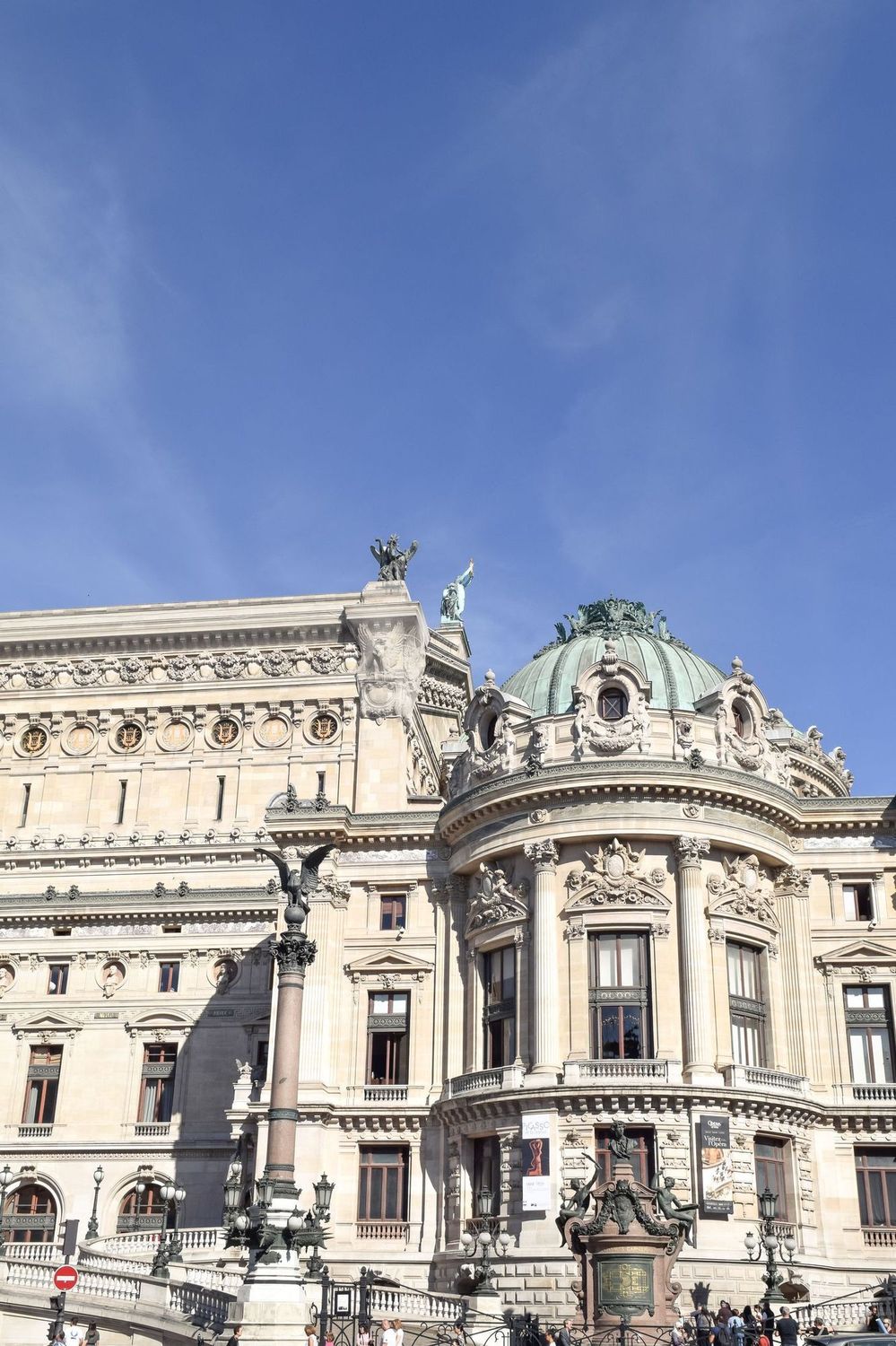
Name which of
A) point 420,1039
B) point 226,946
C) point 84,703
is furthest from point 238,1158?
point 84,703

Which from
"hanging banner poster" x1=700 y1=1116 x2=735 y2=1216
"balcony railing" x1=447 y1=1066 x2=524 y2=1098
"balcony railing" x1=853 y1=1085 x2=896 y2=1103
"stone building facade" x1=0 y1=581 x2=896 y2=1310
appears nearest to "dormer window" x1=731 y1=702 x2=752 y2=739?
"stone building facade" x1=0 y1=581 x2=896 y2=1310

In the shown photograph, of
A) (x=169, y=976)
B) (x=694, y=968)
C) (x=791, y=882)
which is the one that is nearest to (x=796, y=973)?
(x=791, y=882)

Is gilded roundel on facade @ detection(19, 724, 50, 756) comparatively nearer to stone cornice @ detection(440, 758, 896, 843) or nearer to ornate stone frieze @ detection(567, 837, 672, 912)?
stone cornice @ detection(440, 758, 896, 843)

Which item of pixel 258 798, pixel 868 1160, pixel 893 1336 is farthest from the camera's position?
pixel 258 798

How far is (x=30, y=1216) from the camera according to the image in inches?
2402

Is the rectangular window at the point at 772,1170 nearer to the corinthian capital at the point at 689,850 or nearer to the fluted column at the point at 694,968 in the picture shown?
the fluted column at the point at 694,968

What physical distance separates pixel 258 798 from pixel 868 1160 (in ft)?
108

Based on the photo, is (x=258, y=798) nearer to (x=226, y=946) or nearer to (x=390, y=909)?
(x=226, y=946)

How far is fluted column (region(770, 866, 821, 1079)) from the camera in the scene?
5047 cm

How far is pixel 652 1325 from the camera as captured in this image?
37.6 metres

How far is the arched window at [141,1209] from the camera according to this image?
59312mm

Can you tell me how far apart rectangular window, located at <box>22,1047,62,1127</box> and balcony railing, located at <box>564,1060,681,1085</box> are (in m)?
28.0

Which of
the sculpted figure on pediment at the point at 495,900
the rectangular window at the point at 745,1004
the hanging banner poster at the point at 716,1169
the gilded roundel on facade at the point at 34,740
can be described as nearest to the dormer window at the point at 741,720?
the rectangular window at the point at 745,1004

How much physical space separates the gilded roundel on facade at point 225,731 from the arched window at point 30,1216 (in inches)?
866
